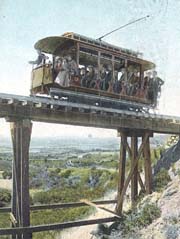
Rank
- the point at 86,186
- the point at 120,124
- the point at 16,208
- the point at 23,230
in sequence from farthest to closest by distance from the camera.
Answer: the point at 86,186, the point at 120,124, the point at 16,208, the point at 23,230

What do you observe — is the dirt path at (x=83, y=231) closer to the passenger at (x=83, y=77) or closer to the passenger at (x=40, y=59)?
the passenger at (x=83, y=77)

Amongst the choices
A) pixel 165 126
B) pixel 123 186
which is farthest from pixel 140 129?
pixel 123 186

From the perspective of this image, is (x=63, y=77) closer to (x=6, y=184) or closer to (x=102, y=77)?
(x=102, y=77)

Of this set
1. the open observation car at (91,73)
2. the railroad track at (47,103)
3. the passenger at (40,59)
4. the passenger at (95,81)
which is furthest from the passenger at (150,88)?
the passenger at (40,59)

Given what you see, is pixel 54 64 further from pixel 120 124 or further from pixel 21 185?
pixel 21 185

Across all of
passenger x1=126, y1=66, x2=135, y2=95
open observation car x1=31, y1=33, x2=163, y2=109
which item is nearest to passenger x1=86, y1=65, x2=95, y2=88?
open observation car x1=31, y1=33, x2=163, y2=109

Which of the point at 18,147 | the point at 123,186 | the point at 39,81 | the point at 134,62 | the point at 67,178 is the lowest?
the point at 67,178

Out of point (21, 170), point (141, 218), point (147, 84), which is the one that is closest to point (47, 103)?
point (21, 170)
